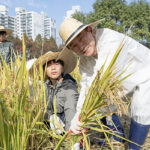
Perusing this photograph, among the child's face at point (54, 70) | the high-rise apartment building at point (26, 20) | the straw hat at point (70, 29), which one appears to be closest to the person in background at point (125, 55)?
the straw hat at point (70, 29)

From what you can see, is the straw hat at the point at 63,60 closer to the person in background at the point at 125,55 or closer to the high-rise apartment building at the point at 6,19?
the person in background at the point at 125,55

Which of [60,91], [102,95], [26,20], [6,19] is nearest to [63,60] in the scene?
[60,91]

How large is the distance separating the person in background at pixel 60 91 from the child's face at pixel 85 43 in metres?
0.41

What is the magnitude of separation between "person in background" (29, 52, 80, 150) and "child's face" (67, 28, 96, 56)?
1.34ft

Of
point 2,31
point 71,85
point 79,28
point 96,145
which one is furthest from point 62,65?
point 2,31

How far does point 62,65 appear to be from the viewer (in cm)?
173

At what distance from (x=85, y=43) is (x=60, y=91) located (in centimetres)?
52

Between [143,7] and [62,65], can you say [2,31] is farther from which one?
[143,7]

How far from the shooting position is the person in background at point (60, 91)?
1495 millimetres

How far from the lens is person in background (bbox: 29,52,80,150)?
1495 mm

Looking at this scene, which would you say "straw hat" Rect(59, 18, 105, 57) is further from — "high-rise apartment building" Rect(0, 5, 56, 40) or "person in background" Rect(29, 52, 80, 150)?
"high-rise apartment building" Rect(0, 5, 56, 40)

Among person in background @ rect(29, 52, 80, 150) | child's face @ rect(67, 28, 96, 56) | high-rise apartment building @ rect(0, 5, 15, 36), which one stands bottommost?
person in background @ rect(29, 52, 80, 150)

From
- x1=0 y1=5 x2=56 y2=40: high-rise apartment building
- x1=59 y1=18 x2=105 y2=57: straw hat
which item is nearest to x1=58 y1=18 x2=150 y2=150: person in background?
x1=59 y1=18 x2=105 y2=57: straw hat

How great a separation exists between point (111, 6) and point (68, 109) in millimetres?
18388
